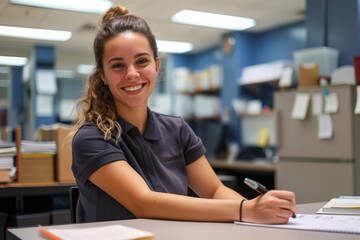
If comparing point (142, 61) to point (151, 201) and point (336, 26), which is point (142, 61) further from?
point (336, 26)

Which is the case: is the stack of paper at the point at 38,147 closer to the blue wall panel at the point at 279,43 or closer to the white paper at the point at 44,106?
the blue wall panel at the point at 279,43

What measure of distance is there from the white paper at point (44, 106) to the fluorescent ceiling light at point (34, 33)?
1151mm

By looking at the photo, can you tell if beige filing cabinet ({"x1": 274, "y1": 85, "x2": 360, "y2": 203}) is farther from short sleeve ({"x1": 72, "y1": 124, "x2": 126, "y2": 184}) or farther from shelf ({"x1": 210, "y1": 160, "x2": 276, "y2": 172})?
short sleeve ({"x1": 72, "y1": 124, "x2": 126, "y2": 184})

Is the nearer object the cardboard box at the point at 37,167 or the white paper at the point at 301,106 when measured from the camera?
the cardboard box at the point at 37,167

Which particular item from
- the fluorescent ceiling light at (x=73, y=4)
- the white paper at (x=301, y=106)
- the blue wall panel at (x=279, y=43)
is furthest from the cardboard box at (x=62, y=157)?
the blue wall panel at (x=279, y=43)

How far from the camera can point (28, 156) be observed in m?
2.69

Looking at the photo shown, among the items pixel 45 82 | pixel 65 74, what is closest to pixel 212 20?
pixel 45 82

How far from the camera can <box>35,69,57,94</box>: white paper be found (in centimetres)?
750

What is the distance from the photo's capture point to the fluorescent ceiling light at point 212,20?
18.0ft

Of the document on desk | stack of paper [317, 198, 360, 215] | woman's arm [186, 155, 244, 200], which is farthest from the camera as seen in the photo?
woman's arm [186, 155, 244, 200]

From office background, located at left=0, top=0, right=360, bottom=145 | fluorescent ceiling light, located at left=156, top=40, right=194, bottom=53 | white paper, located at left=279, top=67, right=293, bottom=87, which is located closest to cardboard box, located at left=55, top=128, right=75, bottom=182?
office background, located at left=0, top=0, right=360, bottom=145

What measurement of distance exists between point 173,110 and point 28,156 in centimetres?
542

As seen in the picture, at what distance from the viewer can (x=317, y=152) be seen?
11.6ft

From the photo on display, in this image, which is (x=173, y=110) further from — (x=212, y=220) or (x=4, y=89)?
(x=212, y=220)
